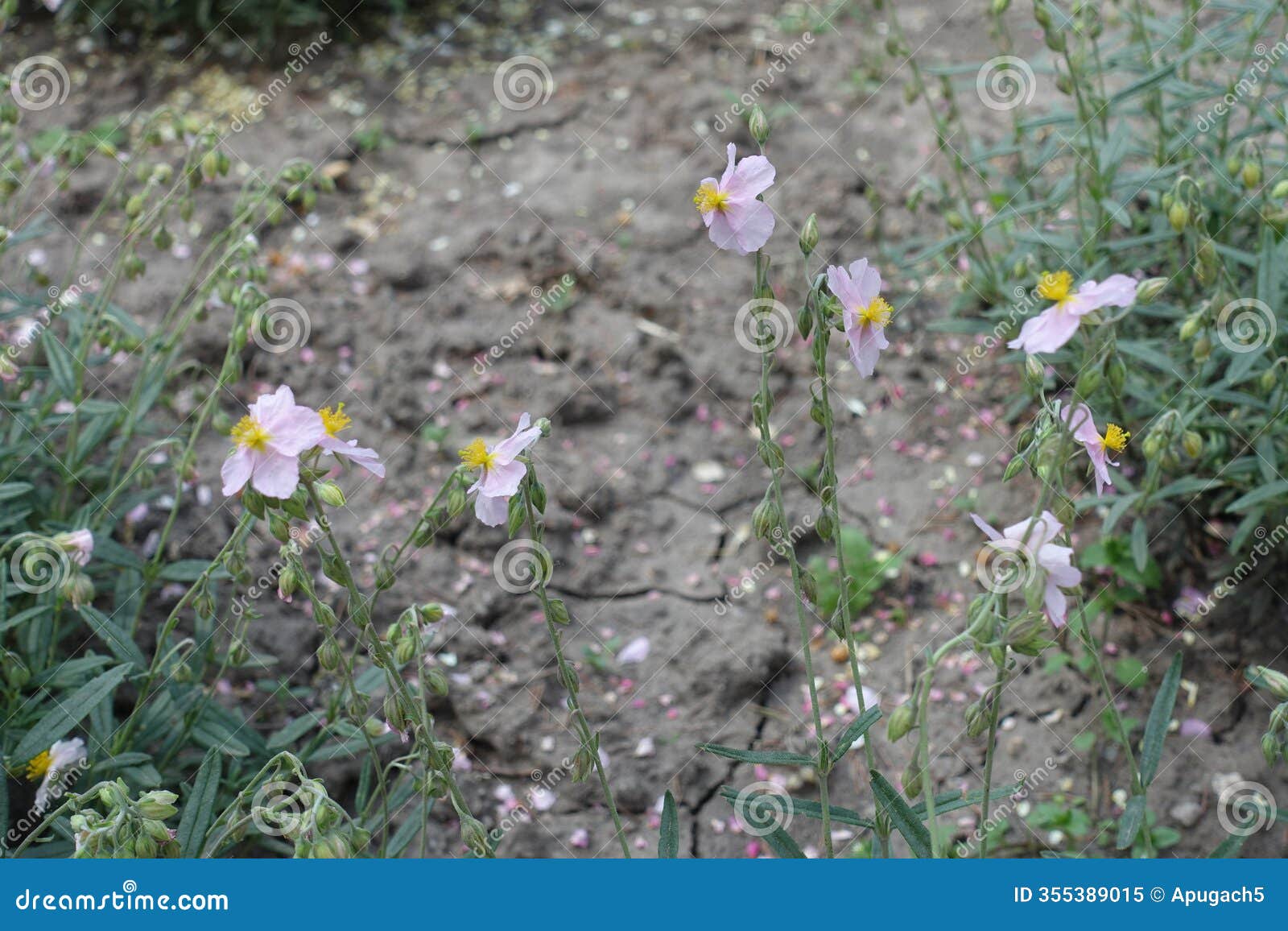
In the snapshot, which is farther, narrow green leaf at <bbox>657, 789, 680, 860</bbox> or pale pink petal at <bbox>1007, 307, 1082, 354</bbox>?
narrow green leaf at <bbox>657, 789, 680, 860</bbox>

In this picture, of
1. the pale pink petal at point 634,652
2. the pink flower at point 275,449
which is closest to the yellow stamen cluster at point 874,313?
the pink flower at point 275,449

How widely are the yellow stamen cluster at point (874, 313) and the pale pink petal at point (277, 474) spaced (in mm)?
804

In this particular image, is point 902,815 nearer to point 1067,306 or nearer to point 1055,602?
point 1055,602

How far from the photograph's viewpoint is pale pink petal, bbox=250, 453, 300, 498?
1.50m

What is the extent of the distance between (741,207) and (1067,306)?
49 cm

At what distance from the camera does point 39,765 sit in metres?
2.14

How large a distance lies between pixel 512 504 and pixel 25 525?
4.60 feet

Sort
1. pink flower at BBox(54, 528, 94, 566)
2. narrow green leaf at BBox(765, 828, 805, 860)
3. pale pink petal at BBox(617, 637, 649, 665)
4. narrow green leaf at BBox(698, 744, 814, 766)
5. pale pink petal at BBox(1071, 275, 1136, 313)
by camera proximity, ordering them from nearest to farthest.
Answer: pale pink petal at BBox(1071, 275, 1136, 313)
narrow green leaf at BBox(698, 744, 814, 766)
narrow green leaf at BBox(765, 828, 805, 860)
pink flower at BBox(54, 528, 94, 566)
pale pink petal at BBox(617, 637, 649, 665)

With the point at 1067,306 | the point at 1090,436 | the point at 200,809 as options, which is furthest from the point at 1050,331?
the point at 200,809

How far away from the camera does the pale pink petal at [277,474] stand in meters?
1.50

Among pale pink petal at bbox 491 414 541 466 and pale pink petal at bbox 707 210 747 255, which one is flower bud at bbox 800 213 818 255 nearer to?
pale pink petal at bbox 707 210 747 255

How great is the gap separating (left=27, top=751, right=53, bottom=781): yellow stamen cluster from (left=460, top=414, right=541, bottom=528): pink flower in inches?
42.1

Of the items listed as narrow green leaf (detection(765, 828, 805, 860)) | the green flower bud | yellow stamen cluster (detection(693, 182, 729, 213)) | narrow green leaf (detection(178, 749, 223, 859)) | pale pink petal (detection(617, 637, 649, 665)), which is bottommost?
pale pink petal (detection(617, 637, 649, 665))

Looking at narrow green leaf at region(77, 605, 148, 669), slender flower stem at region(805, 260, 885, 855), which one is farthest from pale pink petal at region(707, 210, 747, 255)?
narrow green leaf at region(77, 605, 148, 669)
